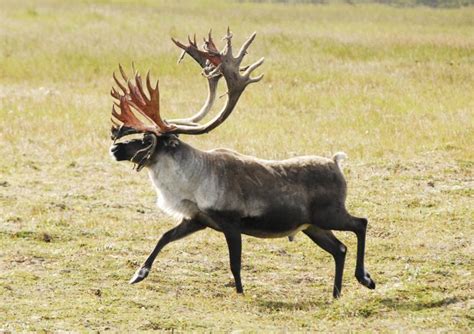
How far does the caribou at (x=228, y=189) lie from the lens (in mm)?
10109

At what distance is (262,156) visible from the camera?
17.1 m

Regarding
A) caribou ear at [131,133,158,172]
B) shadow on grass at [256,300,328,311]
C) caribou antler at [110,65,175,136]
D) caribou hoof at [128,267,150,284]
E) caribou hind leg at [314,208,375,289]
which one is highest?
caribou antler at [110,65,175,136]

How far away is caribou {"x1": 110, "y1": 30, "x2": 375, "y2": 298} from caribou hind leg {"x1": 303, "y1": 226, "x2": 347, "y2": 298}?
1 cm

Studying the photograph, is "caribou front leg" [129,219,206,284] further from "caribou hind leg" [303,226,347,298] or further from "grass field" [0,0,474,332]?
"caribou hind leg" [303,226,347,298]

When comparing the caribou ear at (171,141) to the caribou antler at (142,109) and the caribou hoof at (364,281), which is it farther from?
the caribou hoof at (364,281)

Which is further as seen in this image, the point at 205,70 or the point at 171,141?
the point at 205,70

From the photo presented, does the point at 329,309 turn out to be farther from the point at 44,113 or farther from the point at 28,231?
the point at 44,113

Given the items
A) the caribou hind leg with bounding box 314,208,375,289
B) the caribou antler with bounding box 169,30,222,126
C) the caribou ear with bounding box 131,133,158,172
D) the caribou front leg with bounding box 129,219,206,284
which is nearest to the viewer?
the caribou ear with bounding box 131,133,158,172

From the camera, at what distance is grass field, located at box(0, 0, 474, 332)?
9.34 m

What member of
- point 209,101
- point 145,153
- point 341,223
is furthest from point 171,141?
point 341,223

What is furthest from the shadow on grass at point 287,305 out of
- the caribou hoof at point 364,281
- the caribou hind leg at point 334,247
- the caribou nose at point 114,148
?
the caribou nose at point 114,148

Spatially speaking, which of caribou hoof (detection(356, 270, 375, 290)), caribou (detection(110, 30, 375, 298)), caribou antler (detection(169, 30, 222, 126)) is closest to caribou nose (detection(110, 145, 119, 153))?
caribou (detection(110, 30, 375, 298))

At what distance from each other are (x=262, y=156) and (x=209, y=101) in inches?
237

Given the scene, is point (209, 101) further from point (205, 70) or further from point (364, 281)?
point (364, 281)
